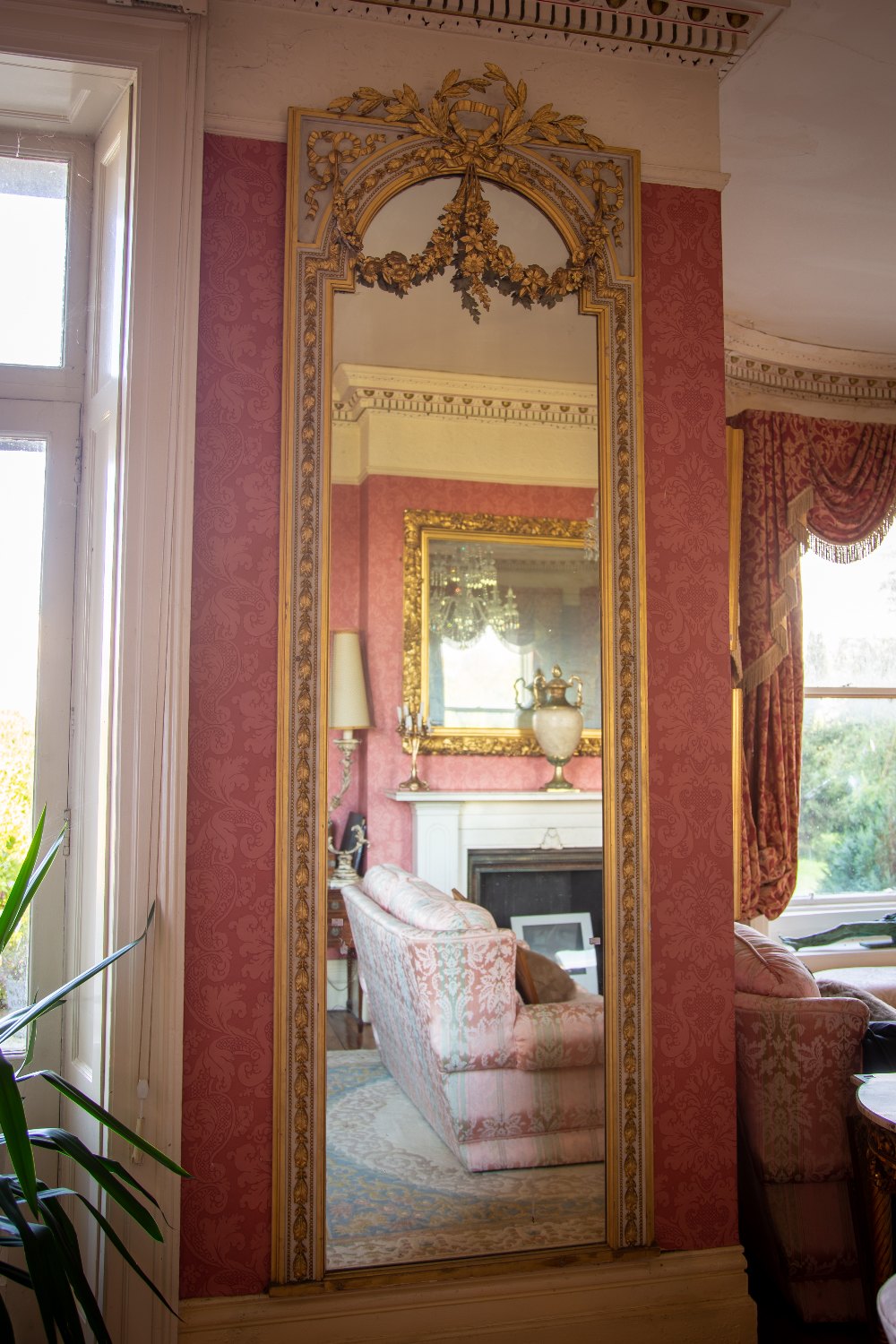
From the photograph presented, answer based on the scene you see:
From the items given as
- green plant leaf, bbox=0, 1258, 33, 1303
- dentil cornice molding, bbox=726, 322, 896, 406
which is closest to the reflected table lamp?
green plant leaf, bbox=0, 1258, 33, 1303

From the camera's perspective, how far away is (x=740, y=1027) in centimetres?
264

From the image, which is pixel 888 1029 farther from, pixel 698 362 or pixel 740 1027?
pixel 698 362

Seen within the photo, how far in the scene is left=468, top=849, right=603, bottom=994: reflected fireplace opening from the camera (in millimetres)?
2354

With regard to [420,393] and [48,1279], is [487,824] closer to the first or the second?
[420,393]

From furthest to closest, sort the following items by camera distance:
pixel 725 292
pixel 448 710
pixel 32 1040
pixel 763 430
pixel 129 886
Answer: pixel 763 430 → pixel 725 292 → pixel 448 710 → pixel 129 886 → pixel 32 1040

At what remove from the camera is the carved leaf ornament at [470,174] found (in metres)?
2.36

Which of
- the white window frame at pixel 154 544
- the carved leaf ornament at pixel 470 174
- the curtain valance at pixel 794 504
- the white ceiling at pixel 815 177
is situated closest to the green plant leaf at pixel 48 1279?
the white window frame at pixel 154 544

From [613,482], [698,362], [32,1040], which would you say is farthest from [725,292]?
[32,1040]

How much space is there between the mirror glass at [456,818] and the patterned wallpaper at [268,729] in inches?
5.8

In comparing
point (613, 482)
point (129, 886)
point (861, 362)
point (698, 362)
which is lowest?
point (129, 886)

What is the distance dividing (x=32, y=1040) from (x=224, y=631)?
861 millimetres

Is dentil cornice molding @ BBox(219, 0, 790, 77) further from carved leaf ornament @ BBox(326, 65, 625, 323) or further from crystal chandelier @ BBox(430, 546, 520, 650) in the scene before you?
crystal chandelier @ BBox(430, 546, 520, 650)

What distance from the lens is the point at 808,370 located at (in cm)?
490

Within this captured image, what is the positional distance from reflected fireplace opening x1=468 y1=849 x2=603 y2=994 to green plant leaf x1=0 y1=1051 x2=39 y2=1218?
3.44 ft
